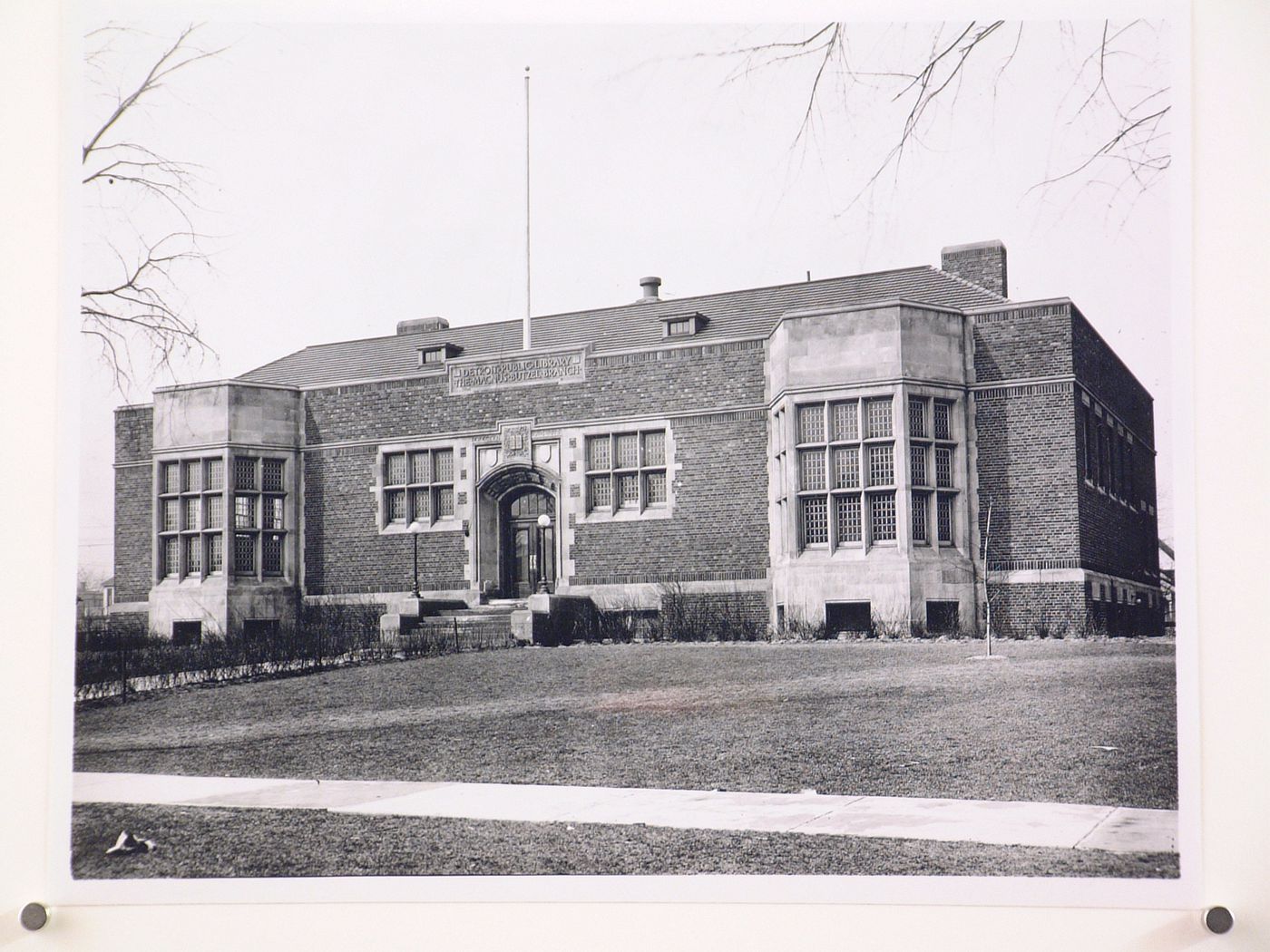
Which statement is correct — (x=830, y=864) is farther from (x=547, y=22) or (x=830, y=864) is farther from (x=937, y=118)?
(x=547, y=22)

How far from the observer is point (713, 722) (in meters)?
4.81

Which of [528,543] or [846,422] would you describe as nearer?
[846,422]

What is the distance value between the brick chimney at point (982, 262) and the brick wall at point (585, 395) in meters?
1.01

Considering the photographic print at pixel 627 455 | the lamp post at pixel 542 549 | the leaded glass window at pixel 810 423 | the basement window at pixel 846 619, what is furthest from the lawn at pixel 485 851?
the leaded glass window at pixel 810 423

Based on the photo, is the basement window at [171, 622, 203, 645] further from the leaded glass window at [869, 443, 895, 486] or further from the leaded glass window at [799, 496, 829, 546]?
the leaded glass window at [869, 443, 895, 486]

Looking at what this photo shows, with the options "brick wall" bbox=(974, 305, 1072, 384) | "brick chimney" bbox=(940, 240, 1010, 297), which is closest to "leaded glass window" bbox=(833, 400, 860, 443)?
"brick wall" bbox=(974, 305, 1072, 384)

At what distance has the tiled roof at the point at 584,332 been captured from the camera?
5117mm

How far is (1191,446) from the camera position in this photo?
4.55 meters

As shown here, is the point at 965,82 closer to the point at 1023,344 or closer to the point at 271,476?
the point at 1023,344

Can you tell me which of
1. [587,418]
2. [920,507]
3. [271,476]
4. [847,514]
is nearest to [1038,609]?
[920,507]

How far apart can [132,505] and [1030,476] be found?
13.5 ft

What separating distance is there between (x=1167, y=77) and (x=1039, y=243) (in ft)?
2.81

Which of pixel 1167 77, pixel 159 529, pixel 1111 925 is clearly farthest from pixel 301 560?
pixel 1167 77

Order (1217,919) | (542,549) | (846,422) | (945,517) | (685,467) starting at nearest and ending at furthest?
(1217,919) < (945,517) < (846,422) < (685,467) < (542,549)
